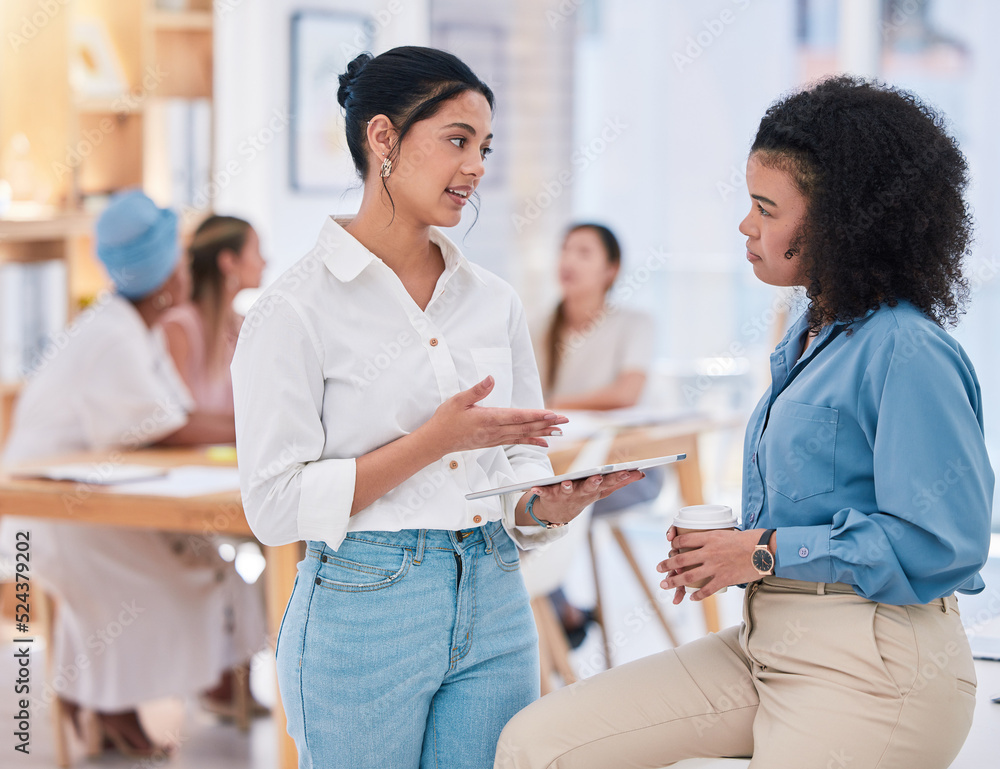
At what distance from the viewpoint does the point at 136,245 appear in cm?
305

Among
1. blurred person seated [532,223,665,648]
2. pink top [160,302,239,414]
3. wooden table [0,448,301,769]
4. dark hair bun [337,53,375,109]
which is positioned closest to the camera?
dark hair bun [337,53,375,109]

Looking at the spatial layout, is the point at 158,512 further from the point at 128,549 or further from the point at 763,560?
the point at 763,560

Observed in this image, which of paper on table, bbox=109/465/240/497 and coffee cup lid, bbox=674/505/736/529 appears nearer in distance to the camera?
coffee cup lid, bbox=674/505/736/529

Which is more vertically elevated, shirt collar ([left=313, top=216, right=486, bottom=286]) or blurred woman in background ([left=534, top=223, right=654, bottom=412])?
shirt collar ([left=313, top=216, right=486, bottom=286])

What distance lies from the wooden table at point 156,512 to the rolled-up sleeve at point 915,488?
1493 mm

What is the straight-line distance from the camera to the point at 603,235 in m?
3.95

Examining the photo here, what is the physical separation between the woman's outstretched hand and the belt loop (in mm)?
119

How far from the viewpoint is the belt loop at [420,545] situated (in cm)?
134

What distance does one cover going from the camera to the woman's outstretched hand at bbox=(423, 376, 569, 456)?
1.29 meters

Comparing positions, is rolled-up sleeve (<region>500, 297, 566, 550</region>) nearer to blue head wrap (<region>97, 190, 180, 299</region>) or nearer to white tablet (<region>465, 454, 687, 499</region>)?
white tablet (<region>465, 454, 687, 499</region>)

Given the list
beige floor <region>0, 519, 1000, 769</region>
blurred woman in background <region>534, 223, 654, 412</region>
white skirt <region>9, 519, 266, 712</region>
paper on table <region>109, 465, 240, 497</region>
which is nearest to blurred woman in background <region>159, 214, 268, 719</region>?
white skirt <region>9, 519, 266, 712</region>

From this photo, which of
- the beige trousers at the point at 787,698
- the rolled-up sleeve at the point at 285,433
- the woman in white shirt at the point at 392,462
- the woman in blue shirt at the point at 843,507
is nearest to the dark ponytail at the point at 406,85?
the woman in white shirt at the point at 392,462

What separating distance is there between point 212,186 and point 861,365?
3.91 metres

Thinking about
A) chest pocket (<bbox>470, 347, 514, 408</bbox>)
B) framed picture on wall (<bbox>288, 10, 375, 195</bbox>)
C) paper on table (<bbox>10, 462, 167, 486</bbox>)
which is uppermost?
framed picture on wall (<bbox>288, 10, 375, 195</bbox>)
